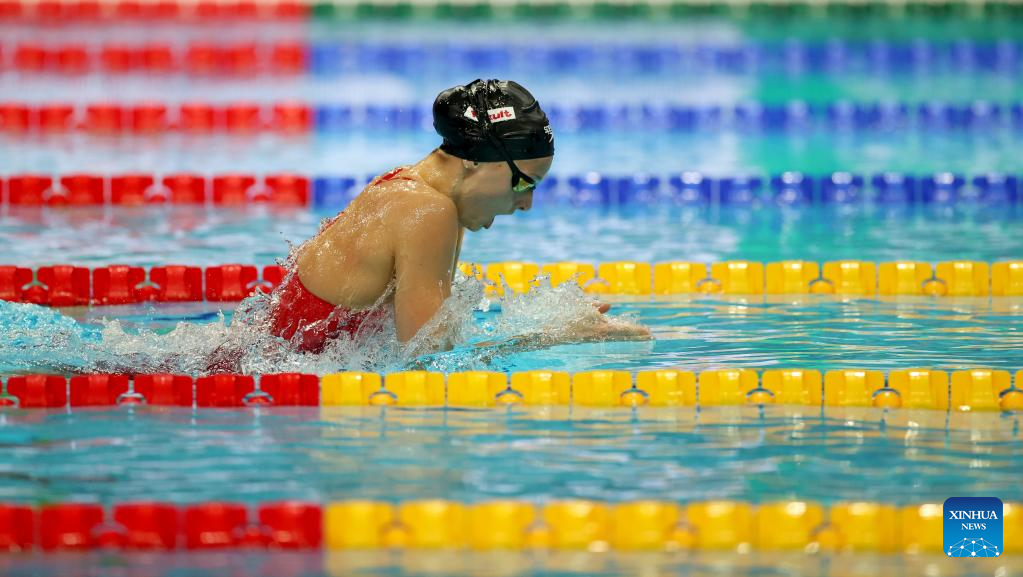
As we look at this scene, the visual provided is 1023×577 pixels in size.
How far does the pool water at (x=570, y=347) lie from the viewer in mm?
3432

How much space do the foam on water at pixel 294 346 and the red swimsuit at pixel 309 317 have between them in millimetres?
28

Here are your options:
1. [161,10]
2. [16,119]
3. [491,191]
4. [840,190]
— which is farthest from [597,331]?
[161,10]

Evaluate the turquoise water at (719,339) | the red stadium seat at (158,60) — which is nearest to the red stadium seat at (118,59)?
the red stadium seat at (158,60)

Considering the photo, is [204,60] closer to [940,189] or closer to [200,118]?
[200,118]

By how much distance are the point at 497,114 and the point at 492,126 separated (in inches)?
1.4

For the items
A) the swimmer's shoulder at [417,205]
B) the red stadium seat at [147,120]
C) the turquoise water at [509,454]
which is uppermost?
the red stadium seat at [147,120]

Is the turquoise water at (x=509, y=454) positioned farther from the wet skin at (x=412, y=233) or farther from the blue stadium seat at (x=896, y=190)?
the blue stadium seat at (x=896, y=190)

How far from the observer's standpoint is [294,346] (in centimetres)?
427

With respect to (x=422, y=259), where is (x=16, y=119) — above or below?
above

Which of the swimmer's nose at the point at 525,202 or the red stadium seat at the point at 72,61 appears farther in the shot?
the red stadium seat at the point at 72,61

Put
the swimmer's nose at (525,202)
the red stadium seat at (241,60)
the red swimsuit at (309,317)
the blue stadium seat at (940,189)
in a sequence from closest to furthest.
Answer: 1. the swimmer's nose at (525,202)
2. the red swimsuit at (309,317)
3. the blue stadium seat at (940,189)
4. the red stadium seat at (241,60)

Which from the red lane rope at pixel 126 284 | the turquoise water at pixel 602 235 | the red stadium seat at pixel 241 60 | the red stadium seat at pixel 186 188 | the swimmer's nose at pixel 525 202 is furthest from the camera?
the red stadium seat at pixel 241 60

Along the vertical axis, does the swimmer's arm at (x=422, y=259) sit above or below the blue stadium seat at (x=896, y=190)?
below

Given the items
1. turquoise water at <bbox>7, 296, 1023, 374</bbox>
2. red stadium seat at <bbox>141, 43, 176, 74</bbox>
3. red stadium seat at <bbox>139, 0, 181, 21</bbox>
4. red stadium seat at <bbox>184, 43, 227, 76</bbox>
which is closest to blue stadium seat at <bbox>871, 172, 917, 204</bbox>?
turquoise water at <bbox>7, 296, 1023, 374</bbox>
